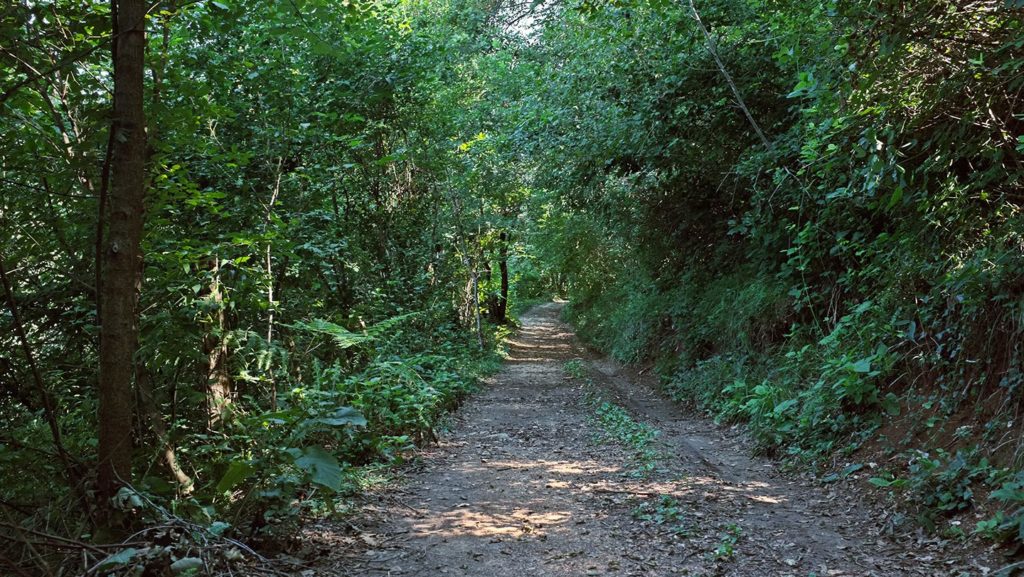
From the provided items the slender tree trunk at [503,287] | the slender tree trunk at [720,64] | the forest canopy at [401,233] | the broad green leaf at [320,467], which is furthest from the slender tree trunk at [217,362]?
the slender tree trunk at [503,287]

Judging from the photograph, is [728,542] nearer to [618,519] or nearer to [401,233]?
[618,519]

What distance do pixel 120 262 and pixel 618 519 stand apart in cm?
405

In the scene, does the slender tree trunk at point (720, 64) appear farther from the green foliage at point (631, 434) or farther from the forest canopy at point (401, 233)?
the green foliage at point (631, 434)

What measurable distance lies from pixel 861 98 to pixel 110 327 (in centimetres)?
619

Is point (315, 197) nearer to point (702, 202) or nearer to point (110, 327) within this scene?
point (110, 327)

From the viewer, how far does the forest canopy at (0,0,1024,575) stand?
386 centimetres

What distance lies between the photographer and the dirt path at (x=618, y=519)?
4363mm

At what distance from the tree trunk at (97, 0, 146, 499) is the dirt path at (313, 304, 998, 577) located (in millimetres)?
1633

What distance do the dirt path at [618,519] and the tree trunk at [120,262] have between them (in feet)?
5.36

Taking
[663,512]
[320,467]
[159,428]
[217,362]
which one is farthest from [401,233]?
[320,467]

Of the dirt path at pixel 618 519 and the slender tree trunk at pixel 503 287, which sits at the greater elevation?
the slender tree trunk at pixel 503 287

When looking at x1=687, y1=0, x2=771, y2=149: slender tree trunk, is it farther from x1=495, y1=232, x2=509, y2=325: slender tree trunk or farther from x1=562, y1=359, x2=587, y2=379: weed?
x1=495, y1=232, x2=509, y2=325: slender tree trunk

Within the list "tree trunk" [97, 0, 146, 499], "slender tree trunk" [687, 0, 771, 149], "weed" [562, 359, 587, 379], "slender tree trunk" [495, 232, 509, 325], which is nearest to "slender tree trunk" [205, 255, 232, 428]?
"tree trunk" [97, 0, 146, 499]

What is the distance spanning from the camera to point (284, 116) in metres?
6.96
